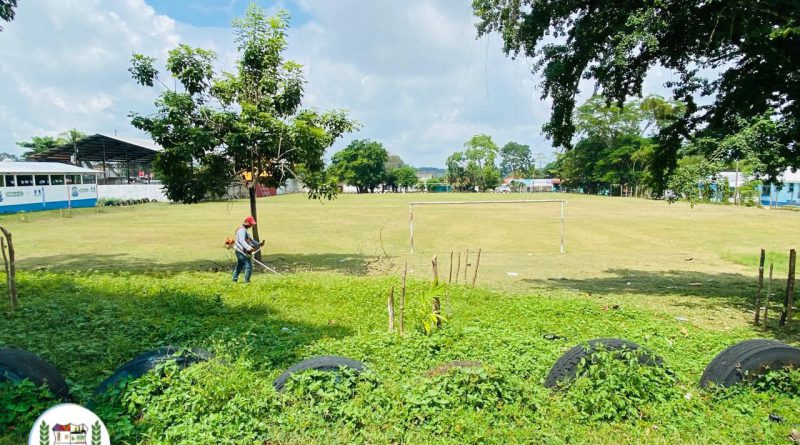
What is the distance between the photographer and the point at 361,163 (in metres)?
92.9

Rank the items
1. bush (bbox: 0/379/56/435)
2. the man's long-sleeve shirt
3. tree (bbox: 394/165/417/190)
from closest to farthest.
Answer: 1. bush (bbox: 0/379/56/435)
2. the man's long-sleeve shirt
3. tree (bbox: 394/165/417/190)

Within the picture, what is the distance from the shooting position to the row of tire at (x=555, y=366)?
4.25 metres

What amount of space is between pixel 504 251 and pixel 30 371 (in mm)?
15381

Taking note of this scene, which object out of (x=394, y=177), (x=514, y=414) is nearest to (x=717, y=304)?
(x=514, y=414)

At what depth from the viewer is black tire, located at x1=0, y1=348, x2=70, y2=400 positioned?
13.6ft

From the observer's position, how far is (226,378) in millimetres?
4207

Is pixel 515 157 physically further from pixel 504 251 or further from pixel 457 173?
pixel 504 251

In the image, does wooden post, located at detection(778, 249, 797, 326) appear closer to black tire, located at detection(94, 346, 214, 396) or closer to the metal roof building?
black tire, located at detection(94, 346, 214, 396)

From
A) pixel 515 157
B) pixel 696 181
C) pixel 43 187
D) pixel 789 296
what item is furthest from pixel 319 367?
pixel 515 157

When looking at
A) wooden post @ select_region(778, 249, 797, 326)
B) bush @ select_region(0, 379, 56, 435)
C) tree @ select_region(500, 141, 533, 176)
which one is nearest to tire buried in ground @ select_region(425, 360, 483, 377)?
bush @ select_region(0, 379, 56, 435)

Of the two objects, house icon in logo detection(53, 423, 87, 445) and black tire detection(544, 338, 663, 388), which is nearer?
house icon in logo detection(53, 423, 87, 445)

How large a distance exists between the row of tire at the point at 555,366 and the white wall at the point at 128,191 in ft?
168

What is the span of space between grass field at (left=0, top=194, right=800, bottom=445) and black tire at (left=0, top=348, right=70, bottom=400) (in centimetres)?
20

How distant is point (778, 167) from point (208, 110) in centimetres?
1315
